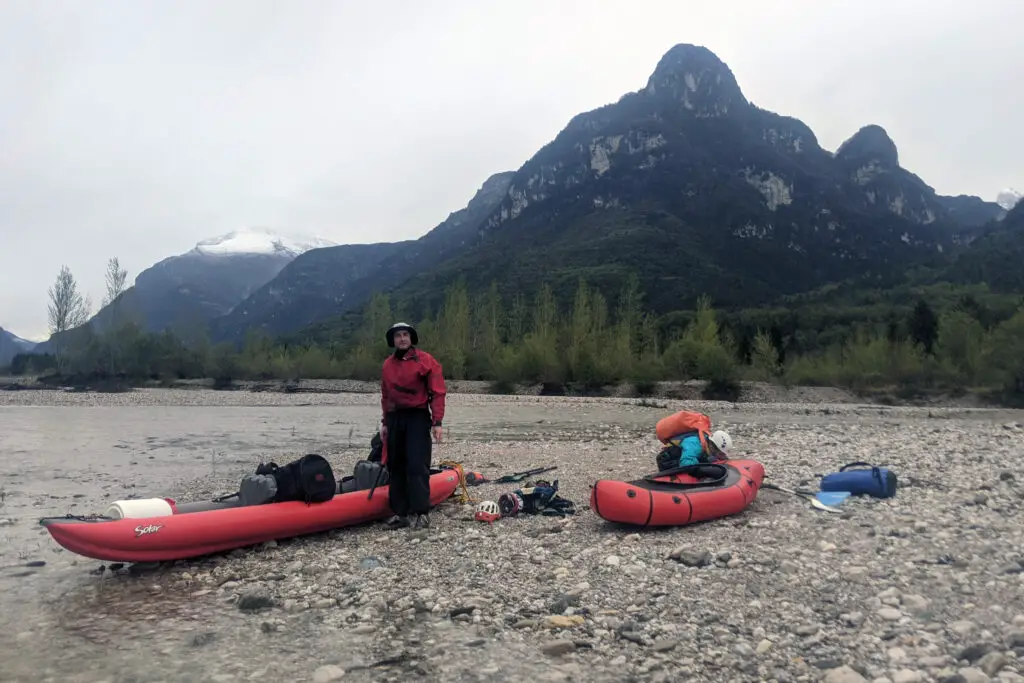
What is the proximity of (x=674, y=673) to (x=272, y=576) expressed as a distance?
12.2ft

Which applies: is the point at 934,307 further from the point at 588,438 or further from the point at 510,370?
the point at 588,438

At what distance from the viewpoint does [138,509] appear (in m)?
5.98

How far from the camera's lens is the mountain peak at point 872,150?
182500mm

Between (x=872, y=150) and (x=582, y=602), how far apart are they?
717ft

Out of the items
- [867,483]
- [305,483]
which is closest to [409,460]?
[305,483]

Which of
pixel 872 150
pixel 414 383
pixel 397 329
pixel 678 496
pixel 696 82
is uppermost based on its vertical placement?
pixel 696 82

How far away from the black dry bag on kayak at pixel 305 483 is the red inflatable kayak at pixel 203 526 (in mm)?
85

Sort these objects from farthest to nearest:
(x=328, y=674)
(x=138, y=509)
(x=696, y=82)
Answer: (x=696, y=82) → (x=138, y=509) → (x=328, y=674)

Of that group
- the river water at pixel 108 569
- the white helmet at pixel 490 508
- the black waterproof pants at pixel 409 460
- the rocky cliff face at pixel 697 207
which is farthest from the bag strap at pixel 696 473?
the rocky cliff face at pixel 697 207

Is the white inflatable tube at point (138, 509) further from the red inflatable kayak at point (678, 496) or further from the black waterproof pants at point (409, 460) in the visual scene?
the red inflatable kayak at point (678, 496)

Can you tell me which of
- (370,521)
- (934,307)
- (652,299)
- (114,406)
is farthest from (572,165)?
(370,521)

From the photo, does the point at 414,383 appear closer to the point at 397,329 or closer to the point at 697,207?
the point at 397,329

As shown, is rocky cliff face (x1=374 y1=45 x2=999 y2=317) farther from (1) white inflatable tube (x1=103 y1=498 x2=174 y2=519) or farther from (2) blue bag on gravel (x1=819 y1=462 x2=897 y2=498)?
(1) white inflatable tube (x1=103 y1=498 x2=174 y2=519)

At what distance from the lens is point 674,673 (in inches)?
147
